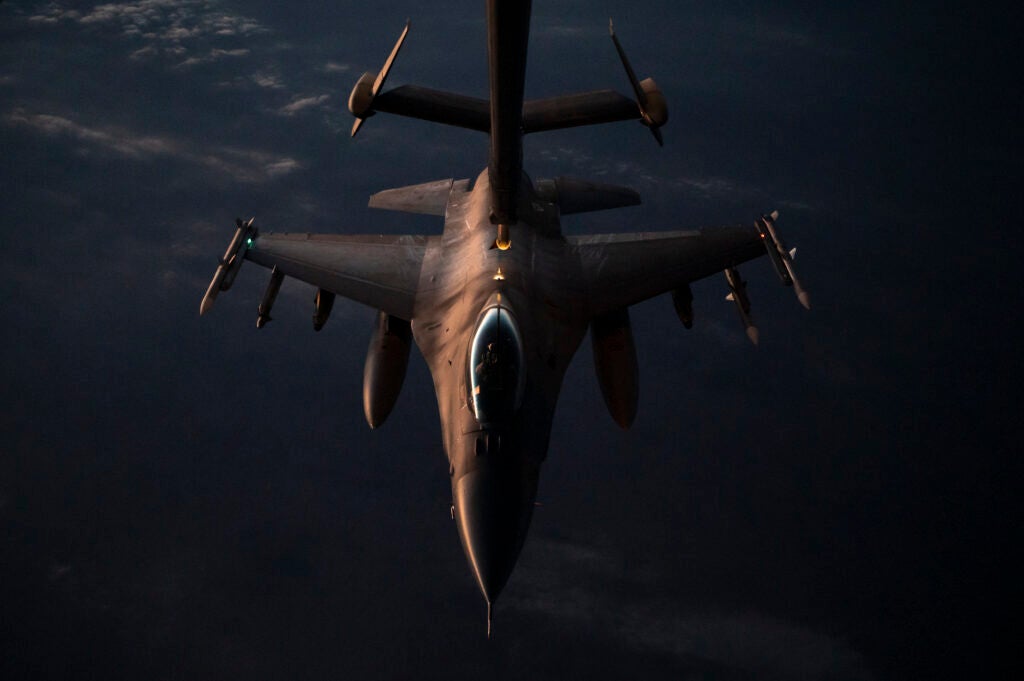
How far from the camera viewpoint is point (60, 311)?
22.7 metres

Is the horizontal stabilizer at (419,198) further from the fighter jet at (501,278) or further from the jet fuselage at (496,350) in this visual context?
the jet fuselage at (496,350)

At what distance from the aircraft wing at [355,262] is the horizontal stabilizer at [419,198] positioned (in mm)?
1753

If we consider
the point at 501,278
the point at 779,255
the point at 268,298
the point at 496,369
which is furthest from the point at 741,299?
the point at 268,298

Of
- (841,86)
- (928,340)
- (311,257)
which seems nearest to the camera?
(311,257)

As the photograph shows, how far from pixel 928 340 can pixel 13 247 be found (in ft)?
93.3

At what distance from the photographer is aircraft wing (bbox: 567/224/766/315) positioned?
58.6 feet

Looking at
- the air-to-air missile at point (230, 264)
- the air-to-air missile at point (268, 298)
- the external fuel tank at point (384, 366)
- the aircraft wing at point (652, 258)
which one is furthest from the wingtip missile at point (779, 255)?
the air-to-air missile at point (230, 264)

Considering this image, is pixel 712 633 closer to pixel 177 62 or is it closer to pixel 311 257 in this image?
pixel 311 257

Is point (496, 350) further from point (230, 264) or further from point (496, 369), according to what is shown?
point (230, 264)

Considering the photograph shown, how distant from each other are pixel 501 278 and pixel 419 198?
6.41m

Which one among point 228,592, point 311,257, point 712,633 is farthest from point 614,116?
point 228,592

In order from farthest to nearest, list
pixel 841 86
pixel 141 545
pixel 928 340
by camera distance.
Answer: pixel 841 86, pixel 928 340, pixel 141 545

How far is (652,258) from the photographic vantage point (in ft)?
61.1

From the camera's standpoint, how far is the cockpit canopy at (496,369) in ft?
41.1
